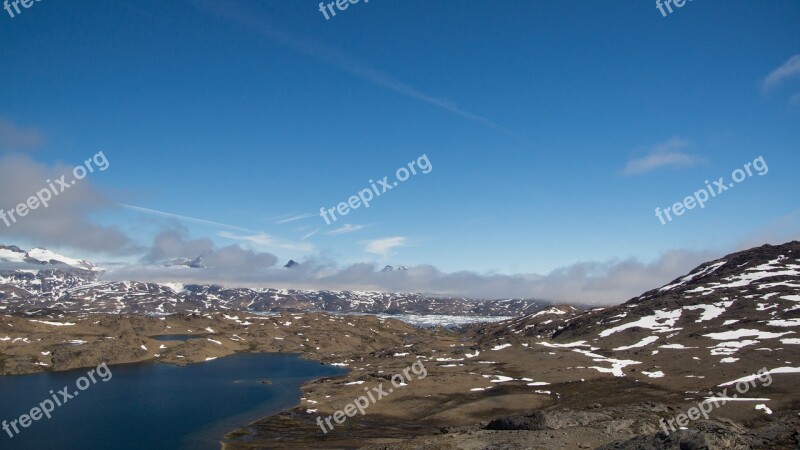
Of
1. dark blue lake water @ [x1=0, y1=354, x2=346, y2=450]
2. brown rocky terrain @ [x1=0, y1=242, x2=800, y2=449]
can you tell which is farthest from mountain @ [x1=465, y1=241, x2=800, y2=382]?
dark blue lake water @ [x1=0, y1=354, x2=346, y2=450]

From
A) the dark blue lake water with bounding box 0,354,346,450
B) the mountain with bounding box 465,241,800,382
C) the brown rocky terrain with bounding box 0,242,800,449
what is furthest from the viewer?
the mountain with bounding box 465,241,800,382

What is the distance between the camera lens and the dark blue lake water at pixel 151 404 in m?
82.6

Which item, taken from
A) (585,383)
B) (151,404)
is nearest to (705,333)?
(585,383)

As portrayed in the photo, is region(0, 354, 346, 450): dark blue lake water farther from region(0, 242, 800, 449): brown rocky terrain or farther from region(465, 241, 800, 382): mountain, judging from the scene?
region(465, 241, 800, 382): mountain

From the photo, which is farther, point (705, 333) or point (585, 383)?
point (705, 333)

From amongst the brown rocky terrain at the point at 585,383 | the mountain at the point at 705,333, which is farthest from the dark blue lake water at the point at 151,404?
the mountain at the point at 705,333

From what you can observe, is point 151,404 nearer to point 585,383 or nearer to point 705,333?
point 585,383

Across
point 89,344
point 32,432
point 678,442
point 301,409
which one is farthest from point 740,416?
point 89,344

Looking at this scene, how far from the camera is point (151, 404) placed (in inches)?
4424

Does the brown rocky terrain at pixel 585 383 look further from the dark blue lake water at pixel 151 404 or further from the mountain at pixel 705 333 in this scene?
the dark blue lake water at pixel 151 404

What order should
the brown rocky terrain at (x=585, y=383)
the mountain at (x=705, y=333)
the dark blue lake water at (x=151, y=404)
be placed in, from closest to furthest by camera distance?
1. the brown rocky terrain at (x=585, y=383)
2. the dark blue lake water at (x=151, y=404)
3. the mountain at (x=705, y=333)

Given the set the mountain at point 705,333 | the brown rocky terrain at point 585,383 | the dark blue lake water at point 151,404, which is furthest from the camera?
the mountain at point 705,333

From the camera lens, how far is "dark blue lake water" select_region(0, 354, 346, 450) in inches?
3253

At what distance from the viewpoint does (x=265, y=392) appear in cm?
13062
